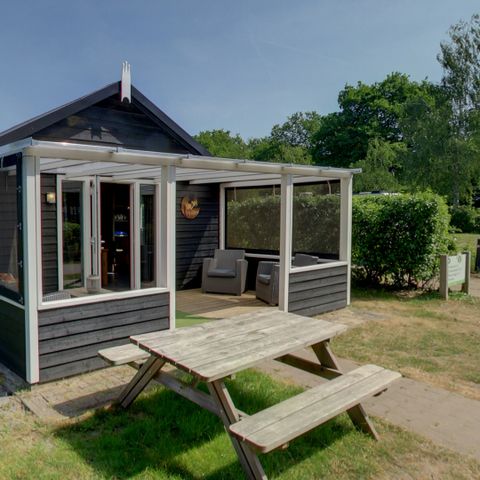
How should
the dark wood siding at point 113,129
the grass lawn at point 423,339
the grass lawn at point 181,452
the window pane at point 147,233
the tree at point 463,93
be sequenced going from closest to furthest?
the grass lawn at point 181,452, the grass lawn at point 423,339, the dark wood siding at point 113,129, the window pane at point 147,233, the tree at point 463,93

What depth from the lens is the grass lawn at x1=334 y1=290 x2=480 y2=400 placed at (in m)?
4.18

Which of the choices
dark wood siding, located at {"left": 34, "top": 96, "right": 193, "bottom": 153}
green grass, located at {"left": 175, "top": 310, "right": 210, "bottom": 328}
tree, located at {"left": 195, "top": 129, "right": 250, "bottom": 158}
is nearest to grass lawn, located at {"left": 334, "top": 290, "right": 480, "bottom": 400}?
green grass, located at {"left": 175, "top": 310, "right": 210, "bottom": 328}

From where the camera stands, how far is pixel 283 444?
2.20 meters

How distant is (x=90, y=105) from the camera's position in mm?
6434

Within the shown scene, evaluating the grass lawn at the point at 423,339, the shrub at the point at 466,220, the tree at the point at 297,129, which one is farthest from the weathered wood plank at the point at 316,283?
the tree at the point at 297,129

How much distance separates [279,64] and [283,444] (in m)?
21.3

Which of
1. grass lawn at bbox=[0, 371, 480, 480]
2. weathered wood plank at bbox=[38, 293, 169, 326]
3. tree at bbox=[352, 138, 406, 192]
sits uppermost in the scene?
tree at bbox=[352, 138, 406, 192]

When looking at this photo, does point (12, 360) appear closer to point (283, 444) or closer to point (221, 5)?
point (283, 444)

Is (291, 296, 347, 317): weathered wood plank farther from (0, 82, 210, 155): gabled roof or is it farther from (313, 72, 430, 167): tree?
(313, 72, 430, 167): tree

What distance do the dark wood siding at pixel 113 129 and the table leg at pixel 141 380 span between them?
413 cm

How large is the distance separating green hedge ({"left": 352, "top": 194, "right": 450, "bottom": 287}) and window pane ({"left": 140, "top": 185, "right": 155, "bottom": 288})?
3.69m

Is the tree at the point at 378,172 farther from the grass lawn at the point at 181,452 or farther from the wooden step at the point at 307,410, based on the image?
the grass lawn at the point at 181,452

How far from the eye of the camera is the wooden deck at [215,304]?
21.0 ft

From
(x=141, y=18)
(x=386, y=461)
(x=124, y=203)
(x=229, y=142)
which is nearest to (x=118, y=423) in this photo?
(x=386, y=461)
